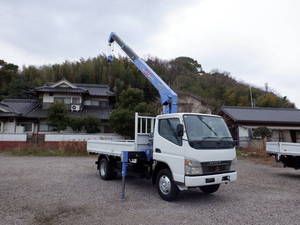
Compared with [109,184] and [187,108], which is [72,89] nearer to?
[187,108]

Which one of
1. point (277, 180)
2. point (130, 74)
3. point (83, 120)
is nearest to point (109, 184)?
point (277, 180)

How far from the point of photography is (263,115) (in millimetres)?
20953

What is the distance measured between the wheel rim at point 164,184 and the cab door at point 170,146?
1.09 ft

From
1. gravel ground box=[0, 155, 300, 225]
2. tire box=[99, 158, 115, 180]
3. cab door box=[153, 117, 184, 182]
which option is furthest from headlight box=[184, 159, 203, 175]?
tire box=[99, 158, 115, 180]

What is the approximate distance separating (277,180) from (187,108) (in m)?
18.5

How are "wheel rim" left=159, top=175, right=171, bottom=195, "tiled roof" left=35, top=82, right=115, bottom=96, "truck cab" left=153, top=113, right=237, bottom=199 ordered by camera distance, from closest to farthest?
→ 1. "truck cab" left=153, top=113, right=237, bottom=199
2. "wheel rim" left=159, top=175, right=171, bottom=195
3. "tiled roof" left=35, top=82, right=115, bottom=96

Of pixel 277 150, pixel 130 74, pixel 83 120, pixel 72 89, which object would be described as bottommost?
pixel 277 150

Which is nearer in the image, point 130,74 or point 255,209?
point 255,209

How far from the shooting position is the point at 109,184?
23.1 feet

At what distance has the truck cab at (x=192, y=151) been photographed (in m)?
4.79

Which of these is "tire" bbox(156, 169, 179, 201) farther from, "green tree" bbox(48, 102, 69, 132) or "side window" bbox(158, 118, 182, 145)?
"green tree" bbox(48, 102, 69, 132)

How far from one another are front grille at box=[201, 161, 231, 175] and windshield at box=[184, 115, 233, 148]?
37 cm

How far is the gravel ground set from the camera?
166 inches

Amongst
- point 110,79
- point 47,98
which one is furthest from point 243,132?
point 47,98
